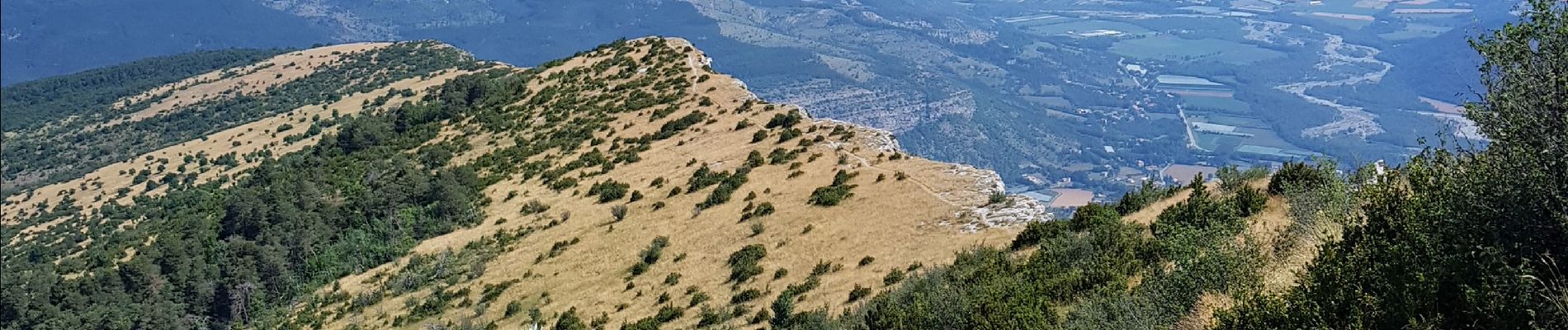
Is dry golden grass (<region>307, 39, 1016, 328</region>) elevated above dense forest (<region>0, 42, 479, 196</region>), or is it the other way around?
dry golden grass (<region>307, 39, 1016, 328</region>)

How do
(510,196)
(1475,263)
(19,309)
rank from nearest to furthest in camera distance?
(1475,263) → (510,196) → (19,309)

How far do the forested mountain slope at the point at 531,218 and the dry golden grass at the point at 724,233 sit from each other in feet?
0.29

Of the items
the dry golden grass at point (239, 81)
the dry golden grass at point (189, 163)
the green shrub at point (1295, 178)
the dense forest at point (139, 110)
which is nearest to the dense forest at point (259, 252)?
the dry golden grass at point (189, 163)

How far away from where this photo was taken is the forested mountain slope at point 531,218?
74.9 feet

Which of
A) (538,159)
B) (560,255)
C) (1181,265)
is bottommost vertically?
(538,159)

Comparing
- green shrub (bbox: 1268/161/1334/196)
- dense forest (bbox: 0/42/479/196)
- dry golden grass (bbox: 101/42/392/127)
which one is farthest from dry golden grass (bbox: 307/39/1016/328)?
dry golden grass (bbox: 101/42/392/127)

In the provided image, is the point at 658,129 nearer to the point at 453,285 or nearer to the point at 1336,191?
the point at 453,285

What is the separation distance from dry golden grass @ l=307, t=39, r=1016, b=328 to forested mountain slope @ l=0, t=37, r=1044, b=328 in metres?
0.09

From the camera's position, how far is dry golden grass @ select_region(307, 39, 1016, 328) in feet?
70.3

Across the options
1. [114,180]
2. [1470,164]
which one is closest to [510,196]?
[1470,164]

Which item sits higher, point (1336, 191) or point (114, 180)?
point (1336, 191)

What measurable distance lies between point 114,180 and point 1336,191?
92.4m

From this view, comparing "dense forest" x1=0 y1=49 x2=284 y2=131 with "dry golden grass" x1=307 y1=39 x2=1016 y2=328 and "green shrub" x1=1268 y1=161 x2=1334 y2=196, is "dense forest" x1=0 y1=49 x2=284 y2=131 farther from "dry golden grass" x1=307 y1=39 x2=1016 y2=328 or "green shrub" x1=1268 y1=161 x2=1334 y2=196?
"green shrub" x1=1268 y1=161 x2=1334 y2=196

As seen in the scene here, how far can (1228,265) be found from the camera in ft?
33.5
